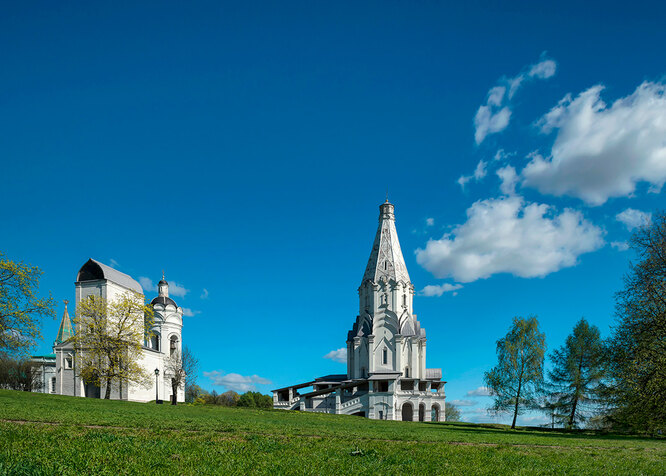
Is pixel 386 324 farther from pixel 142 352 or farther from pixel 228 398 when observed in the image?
pixel 228 398

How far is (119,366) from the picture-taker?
48.0 meters

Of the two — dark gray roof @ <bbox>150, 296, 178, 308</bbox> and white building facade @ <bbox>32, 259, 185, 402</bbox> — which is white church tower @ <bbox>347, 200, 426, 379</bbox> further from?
dark gray roof @ <bbox>150, 296, 178, 308</bbox>

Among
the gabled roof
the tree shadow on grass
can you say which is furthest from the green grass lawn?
the gabled roof

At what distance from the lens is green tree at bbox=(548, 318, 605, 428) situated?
45.0m

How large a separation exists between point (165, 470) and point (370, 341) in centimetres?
6131

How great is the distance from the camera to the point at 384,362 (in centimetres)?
6675

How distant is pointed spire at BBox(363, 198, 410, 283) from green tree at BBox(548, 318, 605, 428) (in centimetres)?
2588

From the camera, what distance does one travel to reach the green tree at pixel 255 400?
259ft

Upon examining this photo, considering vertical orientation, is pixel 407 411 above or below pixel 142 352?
below

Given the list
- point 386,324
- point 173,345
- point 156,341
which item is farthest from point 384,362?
point 156,341

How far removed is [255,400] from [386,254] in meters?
32.7

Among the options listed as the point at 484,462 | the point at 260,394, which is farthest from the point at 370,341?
the point at 484,462

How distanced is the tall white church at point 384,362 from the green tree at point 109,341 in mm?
18912

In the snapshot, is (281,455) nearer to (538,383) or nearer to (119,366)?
(538,383)
